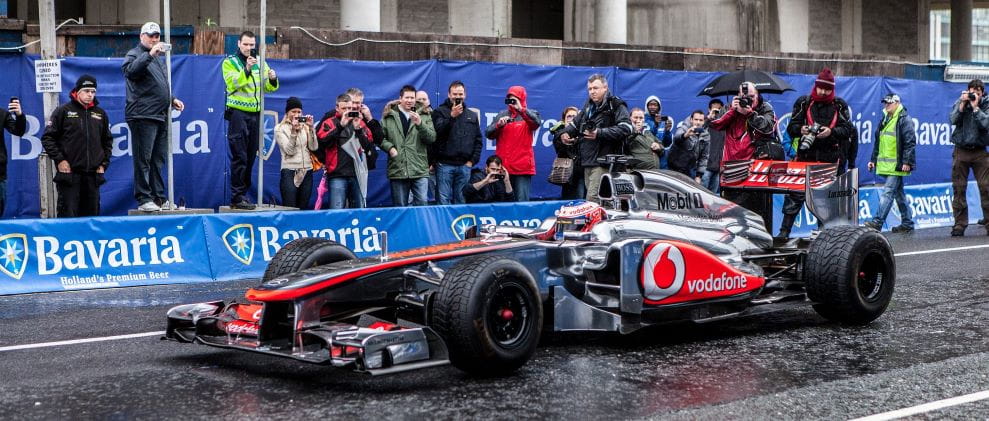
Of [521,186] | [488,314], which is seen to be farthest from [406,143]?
[488,314]

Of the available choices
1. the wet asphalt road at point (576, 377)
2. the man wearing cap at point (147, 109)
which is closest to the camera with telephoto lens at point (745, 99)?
the wet asphalt road at point (576, 377)

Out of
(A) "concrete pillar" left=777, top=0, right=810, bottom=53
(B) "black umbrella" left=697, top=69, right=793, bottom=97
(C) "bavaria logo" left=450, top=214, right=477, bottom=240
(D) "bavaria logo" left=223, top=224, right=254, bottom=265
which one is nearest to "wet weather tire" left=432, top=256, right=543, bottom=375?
(D) "bavaria logo" left=223, top=224, right=254, bottom=265

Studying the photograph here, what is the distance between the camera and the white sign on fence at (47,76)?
12109 millimetres

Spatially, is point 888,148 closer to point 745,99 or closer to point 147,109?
point 745,99

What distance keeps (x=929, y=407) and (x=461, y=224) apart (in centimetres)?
775

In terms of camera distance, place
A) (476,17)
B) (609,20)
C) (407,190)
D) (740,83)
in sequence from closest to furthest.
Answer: (407,190), (740,83), (609,20), (476,17)

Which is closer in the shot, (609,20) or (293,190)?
(293,190)

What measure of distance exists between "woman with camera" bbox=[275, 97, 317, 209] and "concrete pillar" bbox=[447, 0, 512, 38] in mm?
14727

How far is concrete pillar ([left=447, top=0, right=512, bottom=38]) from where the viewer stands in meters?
28.1

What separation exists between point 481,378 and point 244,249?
18.7 ft

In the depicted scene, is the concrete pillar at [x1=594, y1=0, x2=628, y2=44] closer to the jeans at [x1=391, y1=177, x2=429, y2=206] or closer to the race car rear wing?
the jeans at [x1=391, y1=177, x2=429, y2=206]

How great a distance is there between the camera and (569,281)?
7.89 meters

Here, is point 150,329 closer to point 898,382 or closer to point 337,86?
point 898,382

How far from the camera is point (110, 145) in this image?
40.8 feet
